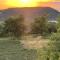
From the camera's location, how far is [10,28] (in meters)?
3.48

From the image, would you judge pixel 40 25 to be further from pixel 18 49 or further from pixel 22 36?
pixel 18 49

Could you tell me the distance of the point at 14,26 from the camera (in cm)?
346

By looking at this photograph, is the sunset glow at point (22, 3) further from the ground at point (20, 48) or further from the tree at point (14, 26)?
the ground at point (20, 48)

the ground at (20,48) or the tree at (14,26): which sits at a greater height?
the tree at (14,26)

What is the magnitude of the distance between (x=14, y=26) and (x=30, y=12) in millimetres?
226

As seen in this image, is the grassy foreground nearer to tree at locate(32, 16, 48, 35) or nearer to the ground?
the ground

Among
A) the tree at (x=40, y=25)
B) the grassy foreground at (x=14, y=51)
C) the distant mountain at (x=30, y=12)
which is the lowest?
the grassy foreground at (x=14, y=51)

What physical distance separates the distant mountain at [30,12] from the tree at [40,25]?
57 millimetres

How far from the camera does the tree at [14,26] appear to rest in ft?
11.3

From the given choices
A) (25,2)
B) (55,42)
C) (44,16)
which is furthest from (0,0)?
(55,42)

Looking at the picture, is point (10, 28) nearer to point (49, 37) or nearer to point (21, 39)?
point (21, 39)

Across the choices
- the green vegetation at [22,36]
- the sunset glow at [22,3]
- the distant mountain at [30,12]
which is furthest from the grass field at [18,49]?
the sunset glow at [22,3]

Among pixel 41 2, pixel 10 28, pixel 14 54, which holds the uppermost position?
pixel 41 2

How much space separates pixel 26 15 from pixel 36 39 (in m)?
0.28
